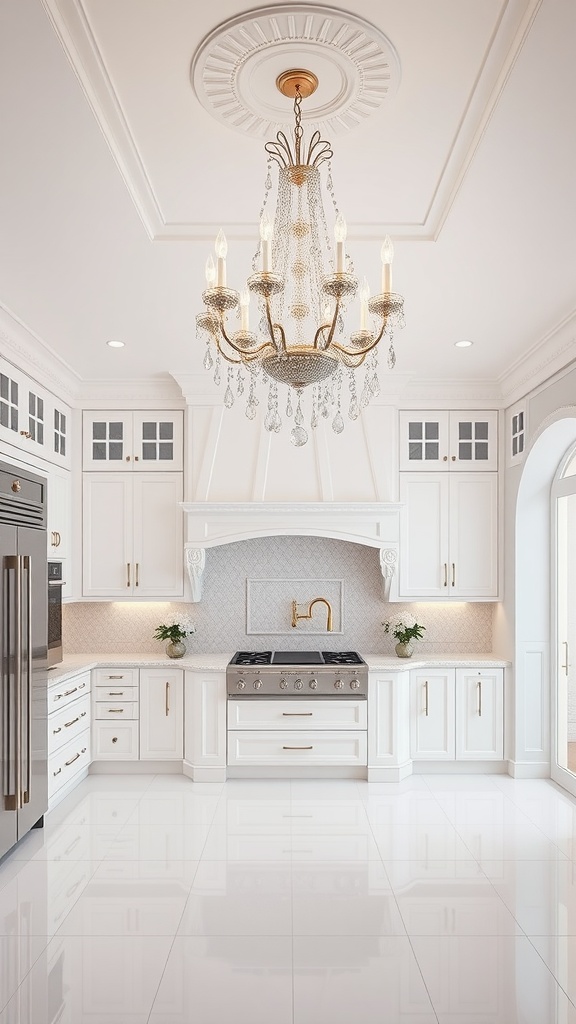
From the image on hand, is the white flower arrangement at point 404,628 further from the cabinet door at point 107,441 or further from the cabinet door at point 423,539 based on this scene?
the cabinet door at point 107,441

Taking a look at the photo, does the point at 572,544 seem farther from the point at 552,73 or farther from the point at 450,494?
the point at 552,73

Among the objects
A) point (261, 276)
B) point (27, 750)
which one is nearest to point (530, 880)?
point (27, 750)

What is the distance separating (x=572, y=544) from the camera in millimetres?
5203

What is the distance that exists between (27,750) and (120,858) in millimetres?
747

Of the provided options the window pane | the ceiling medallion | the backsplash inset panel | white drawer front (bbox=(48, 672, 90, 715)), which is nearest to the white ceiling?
the ceiling medallion

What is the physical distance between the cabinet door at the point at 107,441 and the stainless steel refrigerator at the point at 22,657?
1.34m

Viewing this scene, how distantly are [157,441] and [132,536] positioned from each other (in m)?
0.75

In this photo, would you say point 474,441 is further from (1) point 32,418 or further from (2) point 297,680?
(1) point 32,418

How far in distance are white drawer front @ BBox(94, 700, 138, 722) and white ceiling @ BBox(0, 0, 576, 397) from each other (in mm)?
2628

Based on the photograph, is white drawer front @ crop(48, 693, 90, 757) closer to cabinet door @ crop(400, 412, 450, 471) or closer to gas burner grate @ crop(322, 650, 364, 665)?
gas burner grate @ crop(322, 650, 364, 665)

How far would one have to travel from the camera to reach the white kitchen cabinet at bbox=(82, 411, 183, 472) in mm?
5672

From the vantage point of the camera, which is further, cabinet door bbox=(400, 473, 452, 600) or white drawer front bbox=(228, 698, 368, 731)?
cabinet door bbox=(400, 473, 452, 600)

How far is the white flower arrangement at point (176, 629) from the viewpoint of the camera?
5.48 m

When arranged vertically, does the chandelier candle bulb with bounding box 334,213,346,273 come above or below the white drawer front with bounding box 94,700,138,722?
above
